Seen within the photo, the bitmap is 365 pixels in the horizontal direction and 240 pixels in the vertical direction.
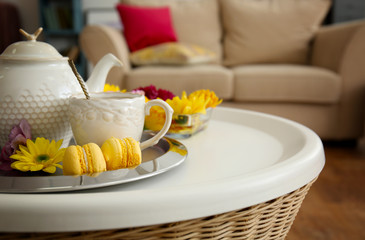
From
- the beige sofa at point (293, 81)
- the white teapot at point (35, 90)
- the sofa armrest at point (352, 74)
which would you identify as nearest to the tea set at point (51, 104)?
the white teapot at point (35, 90)

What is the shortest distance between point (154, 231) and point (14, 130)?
26 cm

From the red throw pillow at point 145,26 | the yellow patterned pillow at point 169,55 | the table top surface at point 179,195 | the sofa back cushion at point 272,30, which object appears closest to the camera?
the table top surface at point 179,195

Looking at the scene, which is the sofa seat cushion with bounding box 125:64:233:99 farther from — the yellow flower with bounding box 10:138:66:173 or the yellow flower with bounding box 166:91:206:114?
the yellow flower with bounding box 10:138:66:173

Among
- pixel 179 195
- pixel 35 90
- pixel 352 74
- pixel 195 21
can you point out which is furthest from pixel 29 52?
pixel 195 21

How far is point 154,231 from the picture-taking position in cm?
42

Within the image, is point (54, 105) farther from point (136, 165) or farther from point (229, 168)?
point (229, 168)

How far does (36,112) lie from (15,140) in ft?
0.16

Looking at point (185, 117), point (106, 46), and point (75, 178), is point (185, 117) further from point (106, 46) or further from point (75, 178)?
point (106, 46)

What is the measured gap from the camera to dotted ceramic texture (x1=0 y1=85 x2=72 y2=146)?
549mm

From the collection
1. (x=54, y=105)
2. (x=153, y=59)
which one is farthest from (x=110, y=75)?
(x=54, y=105)

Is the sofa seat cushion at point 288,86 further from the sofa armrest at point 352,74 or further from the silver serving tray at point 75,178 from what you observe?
the silver serving tray at point 75,178

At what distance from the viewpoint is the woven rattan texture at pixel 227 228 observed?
0.40 meters

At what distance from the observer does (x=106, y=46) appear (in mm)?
2213

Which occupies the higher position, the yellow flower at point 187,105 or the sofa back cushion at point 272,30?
the yellow flower at point 187,105
